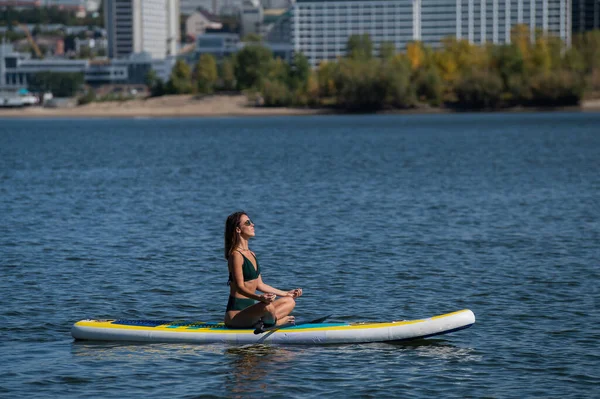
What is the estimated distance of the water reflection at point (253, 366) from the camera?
58.2 ft

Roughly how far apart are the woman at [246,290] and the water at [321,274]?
70 centimetres

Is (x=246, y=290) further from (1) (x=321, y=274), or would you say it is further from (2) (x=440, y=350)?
(1) (x=321, y=274)

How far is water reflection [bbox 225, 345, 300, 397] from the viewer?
58.2ft

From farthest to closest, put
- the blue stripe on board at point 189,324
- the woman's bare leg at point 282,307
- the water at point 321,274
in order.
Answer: the blue stripe on board at point 189,324 < the woman's bare leg at point 282,307 < the water at point 321,274

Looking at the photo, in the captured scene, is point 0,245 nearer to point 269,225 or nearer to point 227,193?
point 269,225

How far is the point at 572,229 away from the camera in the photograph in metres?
37.5

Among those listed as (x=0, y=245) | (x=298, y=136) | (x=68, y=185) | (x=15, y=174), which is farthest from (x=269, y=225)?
(x=298, y=136)

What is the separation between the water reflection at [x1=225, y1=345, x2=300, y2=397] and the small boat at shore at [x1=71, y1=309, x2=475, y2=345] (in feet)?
0.75

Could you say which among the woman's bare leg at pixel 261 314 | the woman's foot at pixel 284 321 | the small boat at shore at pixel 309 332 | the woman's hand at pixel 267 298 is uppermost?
the woman's hand at pixel 267 298

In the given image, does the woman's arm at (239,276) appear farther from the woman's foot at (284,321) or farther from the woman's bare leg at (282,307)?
the woman's foot at (284,321)

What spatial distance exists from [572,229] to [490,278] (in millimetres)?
10861

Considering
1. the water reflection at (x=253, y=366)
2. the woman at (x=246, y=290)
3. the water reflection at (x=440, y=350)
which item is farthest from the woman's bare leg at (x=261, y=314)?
the water reflection at (x=440, y=350)

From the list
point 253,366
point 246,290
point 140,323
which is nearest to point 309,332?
point 253,366

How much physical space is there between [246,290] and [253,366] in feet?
4.50
